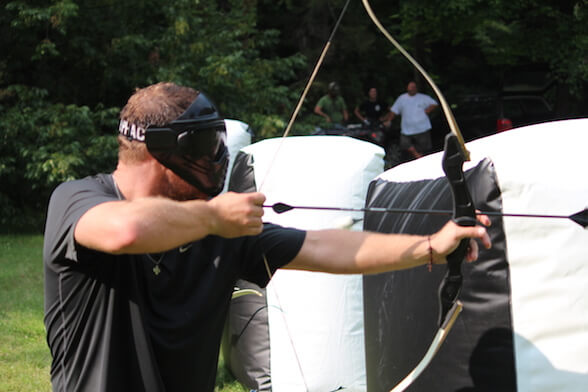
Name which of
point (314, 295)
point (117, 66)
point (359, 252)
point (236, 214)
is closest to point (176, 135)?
point (236, 214)

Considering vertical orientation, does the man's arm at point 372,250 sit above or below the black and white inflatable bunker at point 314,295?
above

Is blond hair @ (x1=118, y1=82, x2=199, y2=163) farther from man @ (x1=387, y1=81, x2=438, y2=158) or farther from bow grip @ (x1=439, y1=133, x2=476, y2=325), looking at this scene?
man @ (x1=387, y1=81, x2=438, y2=158)

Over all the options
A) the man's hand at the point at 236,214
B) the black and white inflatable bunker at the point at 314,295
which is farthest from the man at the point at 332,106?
the man's hand at the point at 236,214

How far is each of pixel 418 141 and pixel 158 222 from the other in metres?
11.7

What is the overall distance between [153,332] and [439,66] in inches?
906

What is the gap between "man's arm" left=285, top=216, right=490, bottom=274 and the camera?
8.15ft

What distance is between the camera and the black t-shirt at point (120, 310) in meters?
2.24

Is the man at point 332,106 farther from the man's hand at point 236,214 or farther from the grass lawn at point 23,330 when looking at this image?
the man's hand at point 236,214

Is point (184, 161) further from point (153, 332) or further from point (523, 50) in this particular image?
point (523, 50)

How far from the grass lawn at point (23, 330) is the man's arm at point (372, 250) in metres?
2.41

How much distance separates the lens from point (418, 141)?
43.9ft

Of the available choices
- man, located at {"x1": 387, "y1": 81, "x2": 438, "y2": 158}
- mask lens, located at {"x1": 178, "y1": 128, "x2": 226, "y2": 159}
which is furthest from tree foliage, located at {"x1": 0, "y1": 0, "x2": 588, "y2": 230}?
mask lens, located at {"x1": 178, "y1": 128, "x2": 226, "y2": 159}

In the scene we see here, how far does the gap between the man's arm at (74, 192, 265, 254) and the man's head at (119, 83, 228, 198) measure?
252mm

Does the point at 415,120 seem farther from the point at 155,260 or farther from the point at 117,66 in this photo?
the point at 155,260
